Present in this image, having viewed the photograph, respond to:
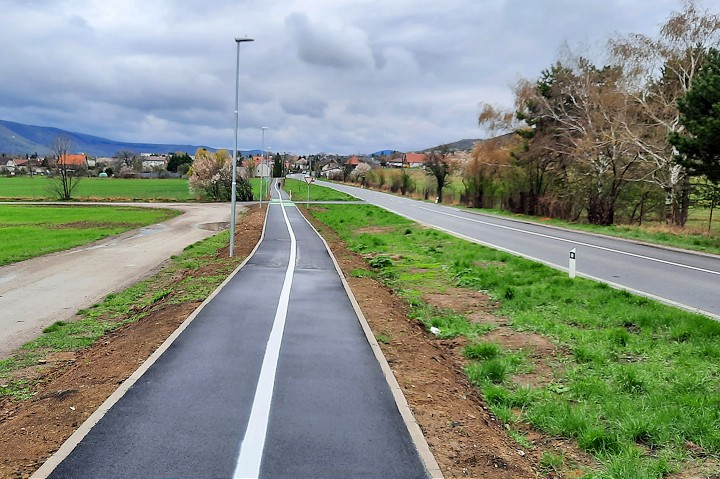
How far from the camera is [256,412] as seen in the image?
508cm

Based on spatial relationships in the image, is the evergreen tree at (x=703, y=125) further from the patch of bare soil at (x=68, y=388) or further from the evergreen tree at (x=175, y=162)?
the evergreen tree at (x=175, y=162)

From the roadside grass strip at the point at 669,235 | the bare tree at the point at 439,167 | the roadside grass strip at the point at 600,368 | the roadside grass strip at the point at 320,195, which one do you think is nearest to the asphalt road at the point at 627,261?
the roadside grass strip at the point at 669,235

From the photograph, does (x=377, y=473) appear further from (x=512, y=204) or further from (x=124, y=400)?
(x=512, y=204)

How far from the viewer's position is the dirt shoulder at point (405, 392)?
172 inches

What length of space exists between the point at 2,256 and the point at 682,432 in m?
22.7

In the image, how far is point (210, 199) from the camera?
66.8 metres

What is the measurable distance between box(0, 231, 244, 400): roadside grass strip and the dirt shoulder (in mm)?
235

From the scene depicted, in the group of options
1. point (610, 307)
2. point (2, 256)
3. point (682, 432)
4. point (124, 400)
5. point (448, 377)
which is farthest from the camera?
point (2, 256)

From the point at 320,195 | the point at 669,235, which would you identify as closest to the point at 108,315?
the point at 669,235

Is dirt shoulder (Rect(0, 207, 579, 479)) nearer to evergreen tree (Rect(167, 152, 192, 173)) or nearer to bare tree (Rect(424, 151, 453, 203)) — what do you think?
bare tree (Rect(424, 151, 453, 203))

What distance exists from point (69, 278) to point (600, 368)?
49.4 ft

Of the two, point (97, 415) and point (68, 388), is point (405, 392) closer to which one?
point (97, 415)

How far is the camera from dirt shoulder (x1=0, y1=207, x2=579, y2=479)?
4.36 metres

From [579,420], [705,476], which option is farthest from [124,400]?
[705,476]
